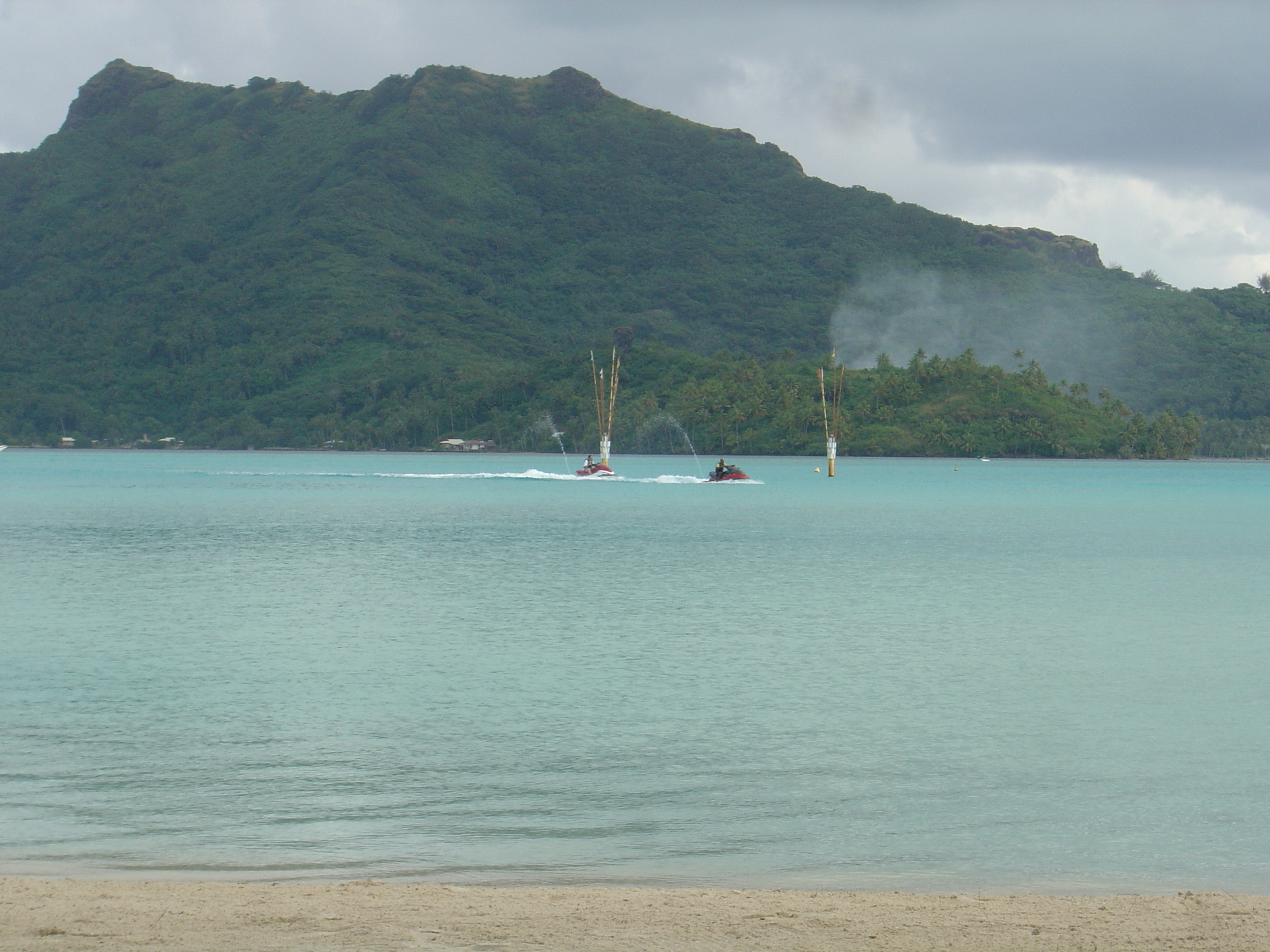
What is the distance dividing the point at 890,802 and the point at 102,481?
123414mm

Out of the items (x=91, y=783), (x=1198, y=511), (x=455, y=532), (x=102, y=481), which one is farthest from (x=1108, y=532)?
(x=102, y=481)

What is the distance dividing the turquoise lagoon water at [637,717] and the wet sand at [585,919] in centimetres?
93

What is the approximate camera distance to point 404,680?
74.7ft

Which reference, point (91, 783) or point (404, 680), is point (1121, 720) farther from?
point (91, 783)

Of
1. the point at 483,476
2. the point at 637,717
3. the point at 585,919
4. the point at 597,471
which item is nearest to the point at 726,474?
the point at 597,471

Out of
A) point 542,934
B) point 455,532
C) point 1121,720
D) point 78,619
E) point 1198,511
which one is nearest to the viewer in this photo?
point 542,934

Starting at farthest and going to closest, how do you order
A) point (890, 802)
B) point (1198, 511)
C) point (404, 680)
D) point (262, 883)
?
point (1198, 511) < point (404, 680) < point (890, 802) < point (262, 883)

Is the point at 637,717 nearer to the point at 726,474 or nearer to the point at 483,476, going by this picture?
A: the point at 726,474

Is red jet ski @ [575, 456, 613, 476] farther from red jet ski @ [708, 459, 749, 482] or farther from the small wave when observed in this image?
red jet ski @ [708, 459, 749, 482]

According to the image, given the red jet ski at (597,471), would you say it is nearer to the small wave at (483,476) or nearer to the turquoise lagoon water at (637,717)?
the small wave at (483,476)

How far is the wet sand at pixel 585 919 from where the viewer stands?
9047mm

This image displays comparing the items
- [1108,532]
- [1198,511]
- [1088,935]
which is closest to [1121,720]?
[1088,935]

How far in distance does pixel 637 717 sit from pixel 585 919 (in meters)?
9.87

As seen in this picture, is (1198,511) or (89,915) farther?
(1198,511)
